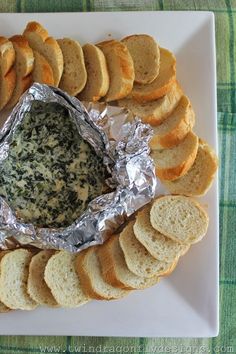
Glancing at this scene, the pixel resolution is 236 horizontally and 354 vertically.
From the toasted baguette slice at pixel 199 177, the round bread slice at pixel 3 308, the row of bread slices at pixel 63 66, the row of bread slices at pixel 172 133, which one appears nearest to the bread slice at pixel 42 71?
the row of bread slices at pixel 63 66

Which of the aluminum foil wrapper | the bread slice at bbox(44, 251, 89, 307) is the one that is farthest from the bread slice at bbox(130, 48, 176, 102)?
the bread slice at bbox(44, 251, 89, 307)

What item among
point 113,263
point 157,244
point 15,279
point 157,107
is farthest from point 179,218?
point 15,279

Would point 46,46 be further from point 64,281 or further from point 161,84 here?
point 64,281

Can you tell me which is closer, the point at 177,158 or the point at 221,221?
the point at 177,158

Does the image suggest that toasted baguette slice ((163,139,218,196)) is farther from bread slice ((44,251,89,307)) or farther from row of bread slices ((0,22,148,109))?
bread slice ((44,251,89,307))

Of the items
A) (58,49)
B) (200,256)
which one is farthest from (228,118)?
(58,49)

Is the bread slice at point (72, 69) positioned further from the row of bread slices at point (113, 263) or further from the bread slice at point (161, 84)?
the row of bread slices at point (113, 263)

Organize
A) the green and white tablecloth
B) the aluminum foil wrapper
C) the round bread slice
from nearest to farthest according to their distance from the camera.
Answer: the aluminum foil wrapper, the round bread slice, the green and white tablecloth
